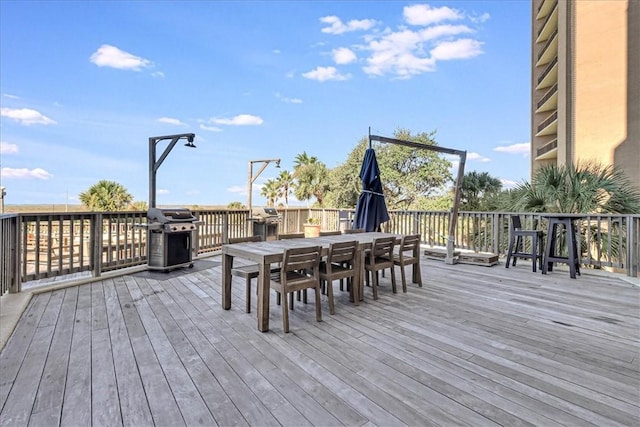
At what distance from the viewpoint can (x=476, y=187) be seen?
11.0 m

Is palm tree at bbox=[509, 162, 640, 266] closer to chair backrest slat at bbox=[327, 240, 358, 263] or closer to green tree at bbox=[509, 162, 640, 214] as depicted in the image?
green tree at bbox=[509, 162, 640, 214]

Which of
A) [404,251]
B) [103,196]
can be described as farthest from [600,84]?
[103,196]

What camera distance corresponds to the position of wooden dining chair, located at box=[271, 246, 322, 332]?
8.51 ft

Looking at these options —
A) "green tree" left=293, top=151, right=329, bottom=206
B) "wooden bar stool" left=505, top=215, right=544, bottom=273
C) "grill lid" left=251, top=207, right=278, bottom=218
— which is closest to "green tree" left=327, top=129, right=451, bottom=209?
"green tree" left=293, top=151, right=329, bottom=206

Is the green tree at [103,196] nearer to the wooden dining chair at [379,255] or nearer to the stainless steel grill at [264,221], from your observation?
the stainless steel grill at [264,221]

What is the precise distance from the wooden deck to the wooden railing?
2.38ft

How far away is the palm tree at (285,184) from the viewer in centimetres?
2250

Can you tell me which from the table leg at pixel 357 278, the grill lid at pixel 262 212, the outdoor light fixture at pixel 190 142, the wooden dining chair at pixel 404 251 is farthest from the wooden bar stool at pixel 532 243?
the outdoor light fixture at pixel 190 142

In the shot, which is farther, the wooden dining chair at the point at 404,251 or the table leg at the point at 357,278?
the wooden dining chair at the point at 404,251

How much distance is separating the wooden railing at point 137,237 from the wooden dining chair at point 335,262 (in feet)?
10.6

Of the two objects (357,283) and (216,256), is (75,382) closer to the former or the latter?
(357,283)

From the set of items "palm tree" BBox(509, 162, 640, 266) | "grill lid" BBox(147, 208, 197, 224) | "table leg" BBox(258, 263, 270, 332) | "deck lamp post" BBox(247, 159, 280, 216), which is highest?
"deck lamp post" BBox(247, 159, 280, 216)

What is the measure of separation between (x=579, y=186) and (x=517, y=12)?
15693 mm

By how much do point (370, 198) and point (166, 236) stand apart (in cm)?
316
